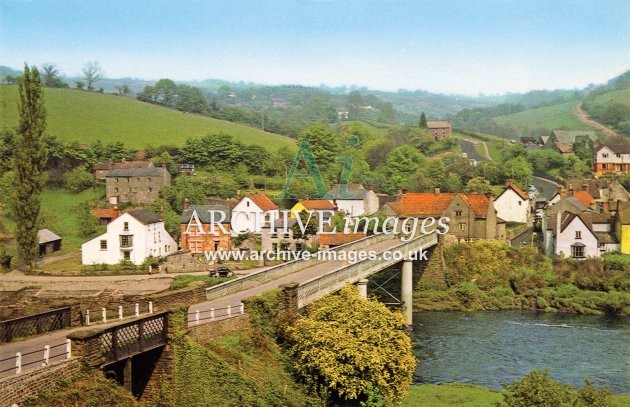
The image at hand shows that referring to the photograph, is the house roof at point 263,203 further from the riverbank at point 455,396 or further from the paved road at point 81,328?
the riverbank at point 455,396

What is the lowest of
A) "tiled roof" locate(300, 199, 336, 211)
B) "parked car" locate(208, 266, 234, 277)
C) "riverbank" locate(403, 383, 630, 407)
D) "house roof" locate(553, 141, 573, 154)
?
"riverbank" locate(403, 383, 630, 407)

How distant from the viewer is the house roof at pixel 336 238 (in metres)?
62.2

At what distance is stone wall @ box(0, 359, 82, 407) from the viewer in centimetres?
1767

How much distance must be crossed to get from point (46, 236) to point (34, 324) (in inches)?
1661

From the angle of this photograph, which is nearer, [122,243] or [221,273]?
[221,273]

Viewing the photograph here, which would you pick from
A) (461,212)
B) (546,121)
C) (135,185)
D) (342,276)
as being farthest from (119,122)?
(546,121)

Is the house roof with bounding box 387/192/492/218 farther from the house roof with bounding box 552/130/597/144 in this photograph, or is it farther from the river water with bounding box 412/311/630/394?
the house roof with bounding box 552/130/597/144

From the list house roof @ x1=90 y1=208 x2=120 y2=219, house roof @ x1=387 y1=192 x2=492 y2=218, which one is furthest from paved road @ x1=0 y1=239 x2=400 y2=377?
house roof @ x1=90 y1=208 x2=120 y2=219

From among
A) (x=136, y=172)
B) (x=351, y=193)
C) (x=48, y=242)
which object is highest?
(x=136, y=172)

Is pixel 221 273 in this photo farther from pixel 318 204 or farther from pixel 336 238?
pixel 318 204

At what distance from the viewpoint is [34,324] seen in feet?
79.7

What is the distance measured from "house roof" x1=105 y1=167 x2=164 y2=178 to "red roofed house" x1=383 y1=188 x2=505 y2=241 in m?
23.7

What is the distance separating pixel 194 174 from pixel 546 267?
40897 mm

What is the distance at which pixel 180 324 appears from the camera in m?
23.8
